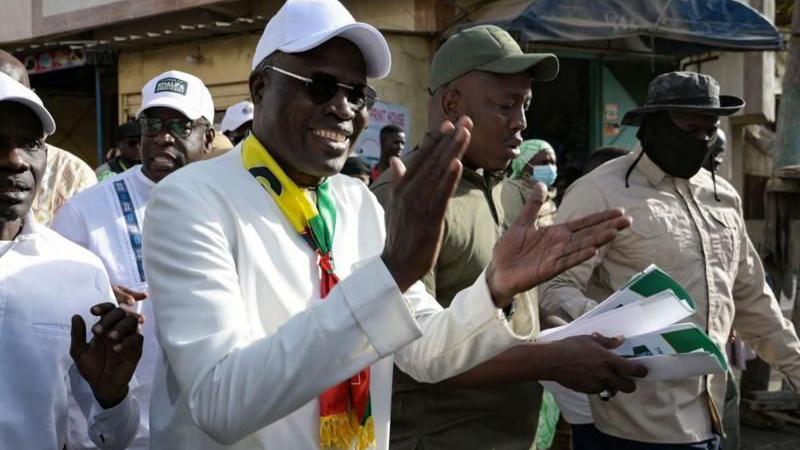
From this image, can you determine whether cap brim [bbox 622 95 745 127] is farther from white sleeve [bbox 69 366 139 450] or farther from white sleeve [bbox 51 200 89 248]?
white sleeve [bbox 69 366 139 450]

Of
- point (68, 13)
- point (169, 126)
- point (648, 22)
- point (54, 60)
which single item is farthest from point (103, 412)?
point (68, 13)

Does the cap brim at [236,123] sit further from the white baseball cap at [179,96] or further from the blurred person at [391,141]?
the blurred person at [391,141]

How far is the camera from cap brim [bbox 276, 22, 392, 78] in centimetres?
249

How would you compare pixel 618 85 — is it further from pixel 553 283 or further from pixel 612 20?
pixel 553 283

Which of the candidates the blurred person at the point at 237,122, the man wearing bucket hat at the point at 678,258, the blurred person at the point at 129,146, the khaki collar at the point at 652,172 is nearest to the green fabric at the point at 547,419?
the man wearing bucket hat at the point at 678,258

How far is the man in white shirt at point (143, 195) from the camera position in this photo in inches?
164

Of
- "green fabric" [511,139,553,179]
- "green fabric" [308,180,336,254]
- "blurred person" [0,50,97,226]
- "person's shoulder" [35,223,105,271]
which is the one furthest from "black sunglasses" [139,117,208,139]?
"green fabric" [511,139,553,179]

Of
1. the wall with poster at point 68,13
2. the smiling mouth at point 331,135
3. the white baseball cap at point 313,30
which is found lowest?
the smiling mouth at point 331,135

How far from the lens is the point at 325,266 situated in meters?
2.49

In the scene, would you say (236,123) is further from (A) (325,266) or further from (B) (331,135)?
(A) (325,266)

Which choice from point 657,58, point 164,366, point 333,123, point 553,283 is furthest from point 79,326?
point 657,58

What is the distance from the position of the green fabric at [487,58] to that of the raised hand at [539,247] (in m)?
1.24

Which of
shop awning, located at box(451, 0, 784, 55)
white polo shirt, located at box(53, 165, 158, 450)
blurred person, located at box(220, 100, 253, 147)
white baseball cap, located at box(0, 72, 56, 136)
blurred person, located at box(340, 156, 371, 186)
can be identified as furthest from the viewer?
shop awning, located at box(451, 0, 784, 55)

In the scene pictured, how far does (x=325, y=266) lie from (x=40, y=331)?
0.85m
